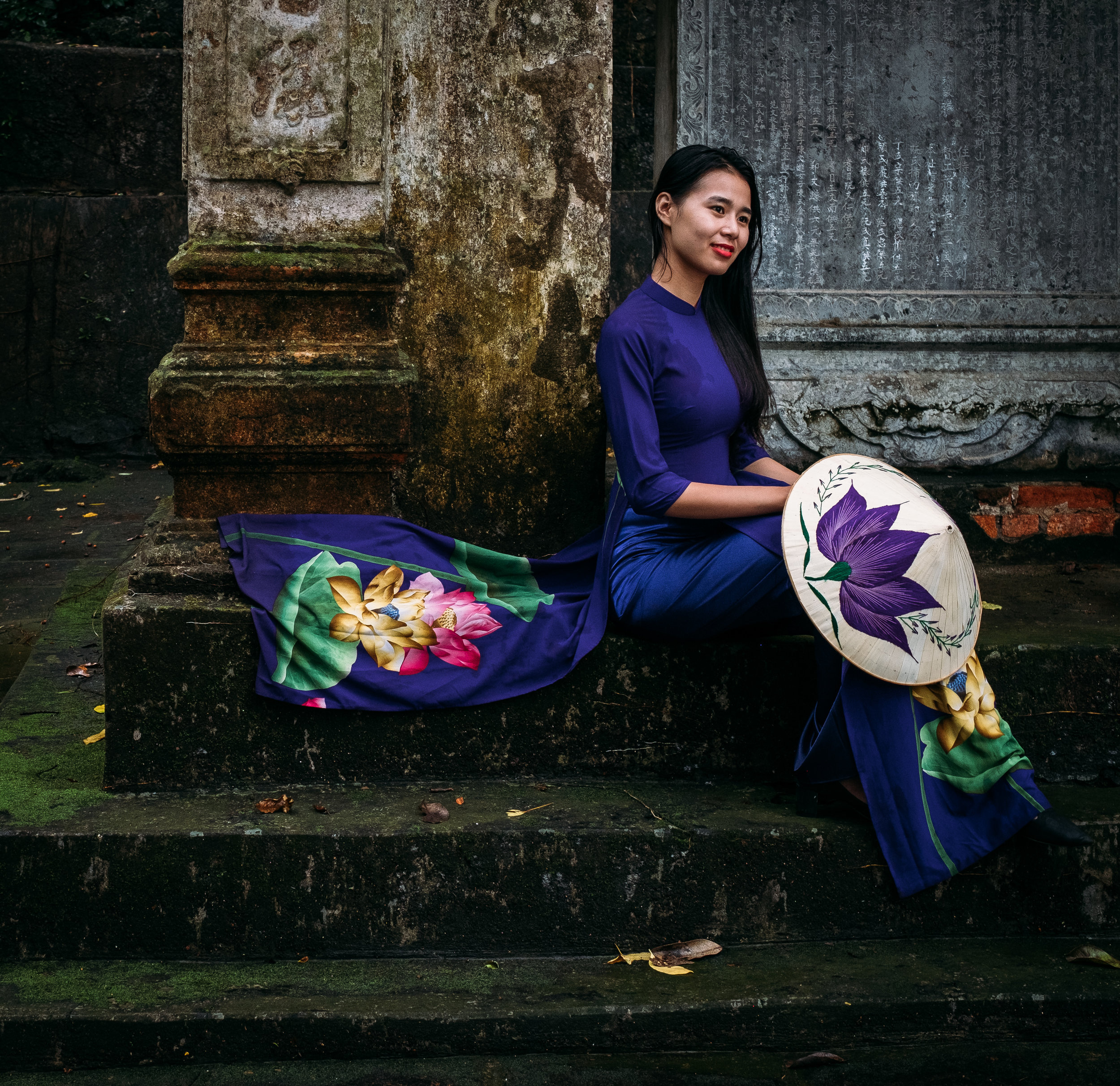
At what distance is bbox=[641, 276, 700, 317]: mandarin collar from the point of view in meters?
2.76

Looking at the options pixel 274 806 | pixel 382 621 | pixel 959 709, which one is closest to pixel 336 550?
pixel 382 621

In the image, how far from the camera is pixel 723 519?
2.60 m

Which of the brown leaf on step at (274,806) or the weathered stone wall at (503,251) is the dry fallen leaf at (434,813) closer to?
the brown leaf on step at (274,806)

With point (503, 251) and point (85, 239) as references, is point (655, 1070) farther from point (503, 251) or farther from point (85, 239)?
point (85, 239)

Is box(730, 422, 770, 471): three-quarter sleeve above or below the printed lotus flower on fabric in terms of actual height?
above

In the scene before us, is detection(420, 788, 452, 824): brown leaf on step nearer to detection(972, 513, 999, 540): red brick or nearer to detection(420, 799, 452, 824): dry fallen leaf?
detection(420, 799, 452, 824): dry fallen leaf

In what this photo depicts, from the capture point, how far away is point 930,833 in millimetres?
2463

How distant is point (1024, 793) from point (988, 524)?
1278mm

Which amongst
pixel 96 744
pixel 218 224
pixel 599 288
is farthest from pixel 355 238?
pixel 96 744

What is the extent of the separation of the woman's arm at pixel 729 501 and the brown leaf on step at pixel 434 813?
783mm

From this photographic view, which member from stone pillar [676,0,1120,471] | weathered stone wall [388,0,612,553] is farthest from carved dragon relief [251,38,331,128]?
stone pillar [676,0,1120,471]

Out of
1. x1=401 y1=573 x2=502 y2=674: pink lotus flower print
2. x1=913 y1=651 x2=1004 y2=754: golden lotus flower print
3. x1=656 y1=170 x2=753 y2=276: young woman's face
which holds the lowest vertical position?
x1=913 y1=651 x2=1004 y2=754: golden lotus flower print

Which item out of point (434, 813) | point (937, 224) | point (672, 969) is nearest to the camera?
point (672, 969)

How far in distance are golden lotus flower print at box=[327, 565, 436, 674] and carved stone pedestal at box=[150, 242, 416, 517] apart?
0.24 metres
